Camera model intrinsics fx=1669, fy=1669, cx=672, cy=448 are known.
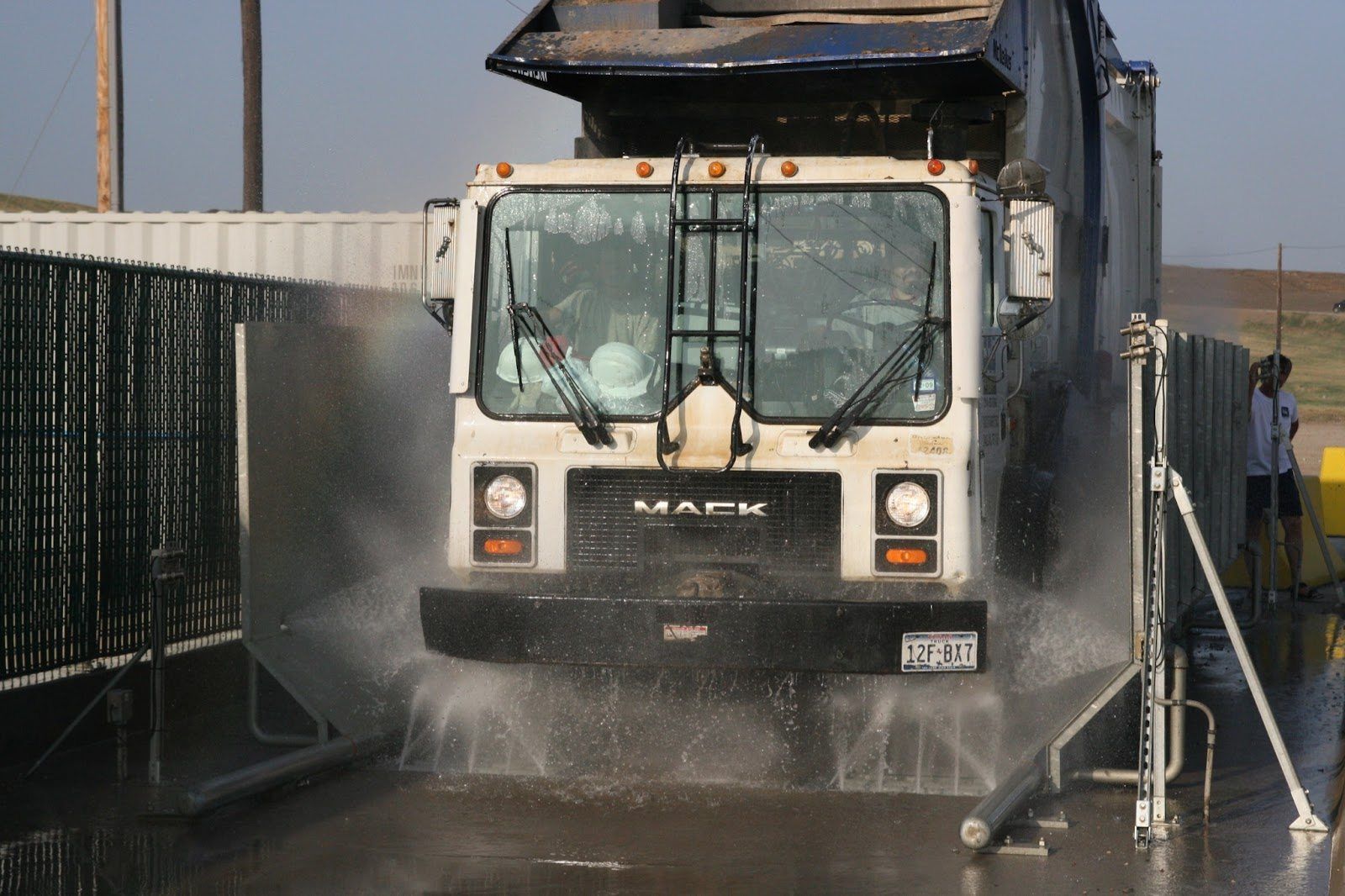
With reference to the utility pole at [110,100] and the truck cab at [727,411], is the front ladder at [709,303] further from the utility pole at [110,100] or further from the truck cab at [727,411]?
the utility pole at [110,100]

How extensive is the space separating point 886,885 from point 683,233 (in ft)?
9.78

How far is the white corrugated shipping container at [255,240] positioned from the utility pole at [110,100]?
69 centimetres

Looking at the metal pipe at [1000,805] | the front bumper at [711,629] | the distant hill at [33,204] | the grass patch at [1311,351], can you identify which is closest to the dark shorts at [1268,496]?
the metal pipe at [1000,805]

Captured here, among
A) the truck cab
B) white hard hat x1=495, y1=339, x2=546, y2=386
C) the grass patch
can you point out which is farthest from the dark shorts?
the grass patch

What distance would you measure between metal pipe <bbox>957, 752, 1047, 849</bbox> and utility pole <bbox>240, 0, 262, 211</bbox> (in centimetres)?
1772

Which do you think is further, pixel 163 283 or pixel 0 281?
pixel 163 283

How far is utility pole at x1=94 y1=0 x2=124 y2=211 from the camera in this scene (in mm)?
17516

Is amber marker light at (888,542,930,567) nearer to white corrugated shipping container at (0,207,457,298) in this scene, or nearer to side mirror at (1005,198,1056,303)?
side mirror at (1005,198,1056,303)

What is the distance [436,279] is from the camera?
764 centimetres

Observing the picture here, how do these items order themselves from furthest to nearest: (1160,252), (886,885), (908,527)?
(1160,252) < (908,527) < (886,885)

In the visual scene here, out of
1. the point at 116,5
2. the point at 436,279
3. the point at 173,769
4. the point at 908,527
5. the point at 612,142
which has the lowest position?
the point at 173,769

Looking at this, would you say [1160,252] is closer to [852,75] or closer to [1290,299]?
Answer: [852,75]

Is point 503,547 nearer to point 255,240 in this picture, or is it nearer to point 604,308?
point 604,308

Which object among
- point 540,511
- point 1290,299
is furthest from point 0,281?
point 1290,299
